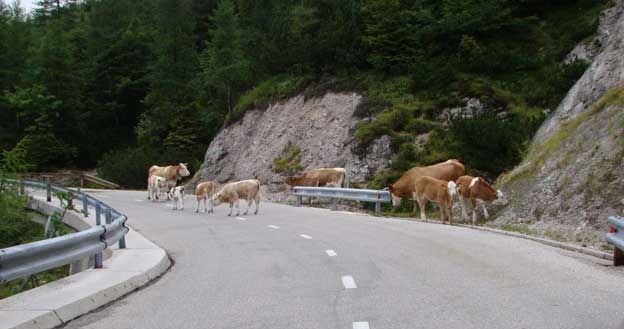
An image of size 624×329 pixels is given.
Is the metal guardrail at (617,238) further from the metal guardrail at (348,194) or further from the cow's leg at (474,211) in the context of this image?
the metal guardrail at (348,194)

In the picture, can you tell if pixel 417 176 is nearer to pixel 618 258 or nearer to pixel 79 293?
pixel 618 258

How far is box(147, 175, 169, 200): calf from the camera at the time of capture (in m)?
32.0

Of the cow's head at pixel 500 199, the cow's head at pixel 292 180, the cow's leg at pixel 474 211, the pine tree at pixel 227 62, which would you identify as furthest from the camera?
the pine tree at pixel 227 62

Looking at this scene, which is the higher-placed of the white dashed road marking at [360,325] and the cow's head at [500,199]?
the cow's head at [500,199]

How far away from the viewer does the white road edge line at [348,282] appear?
889 centimetres

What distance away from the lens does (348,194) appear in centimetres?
2589

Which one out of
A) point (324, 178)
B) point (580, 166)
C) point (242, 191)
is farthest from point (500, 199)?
point (324, 178)

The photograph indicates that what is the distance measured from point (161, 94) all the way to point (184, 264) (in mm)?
53590

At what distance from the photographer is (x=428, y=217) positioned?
896 inches

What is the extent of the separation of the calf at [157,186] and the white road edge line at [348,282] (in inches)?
937

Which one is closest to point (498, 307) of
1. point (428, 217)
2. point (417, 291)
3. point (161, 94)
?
point (417, 291)

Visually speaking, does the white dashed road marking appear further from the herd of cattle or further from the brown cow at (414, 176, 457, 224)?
the brown cow at (414, 176, 457, 224)

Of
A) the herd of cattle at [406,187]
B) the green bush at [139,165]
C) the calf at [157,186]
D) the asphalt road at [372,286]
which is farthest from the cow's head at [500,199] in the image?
the green bush at [139,165]

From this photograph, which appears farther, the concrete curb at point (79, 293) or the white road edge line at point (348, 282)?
the white road edge line at point (348, 282)
